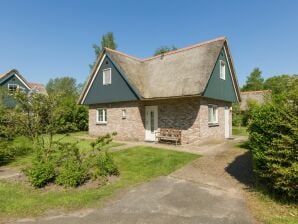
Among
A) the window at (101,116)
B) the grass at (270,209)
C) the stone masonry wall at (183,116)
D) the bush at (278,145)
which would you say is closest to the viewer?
the grass at (270,209)

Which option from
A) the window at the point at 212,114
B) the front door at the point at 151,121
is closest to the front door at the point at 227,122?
the window at the point at 212,114

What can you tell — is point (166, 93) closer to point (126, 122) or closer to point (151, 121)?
point (151, 121)

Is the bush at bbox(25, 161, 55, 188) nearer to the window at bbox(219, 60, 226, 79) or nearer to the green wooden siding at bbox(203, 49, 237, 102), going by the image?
the green wooden siding at bbox(203, 49, 237, 102)

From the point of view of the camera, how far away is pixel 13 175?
9.15 m

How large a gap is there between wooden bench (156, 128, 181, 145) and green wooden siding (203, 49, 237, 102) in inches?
128

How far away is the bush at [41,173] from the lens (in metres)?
7.44

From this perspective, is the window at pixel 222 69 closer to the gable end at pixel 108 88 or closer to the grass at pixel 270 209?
the gable end at pixel 108 88

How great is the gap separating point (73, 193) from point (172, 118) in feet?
34.1

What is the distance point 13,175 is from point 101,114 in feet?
39.3

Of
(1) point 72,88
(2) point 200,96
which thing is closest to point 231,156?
(2) point 200,96

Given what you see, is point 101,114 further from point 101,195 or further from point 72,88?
point 72,88

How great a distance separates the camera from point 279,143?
236 inches

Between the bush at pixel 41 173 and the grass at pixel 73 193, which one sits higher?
the bush at pixel 41 173

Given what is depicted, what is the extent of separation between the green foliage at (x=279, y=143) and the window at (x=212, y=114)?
32.7ft
